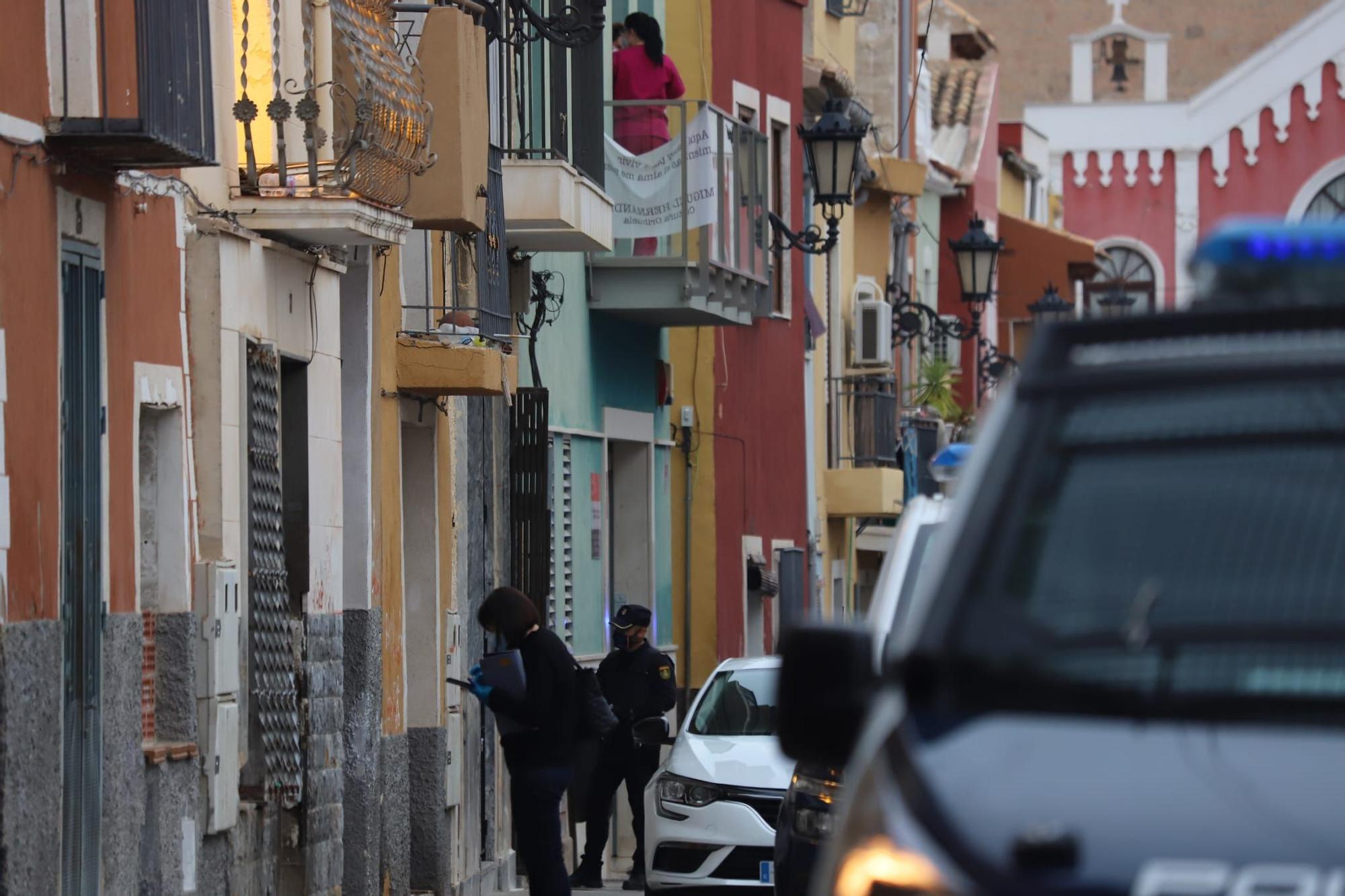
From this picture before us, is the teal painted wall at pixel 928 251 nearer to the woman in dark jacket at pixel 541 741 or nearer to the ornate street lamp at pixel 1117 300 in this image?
the ornate street lamp at pixel 1117 300

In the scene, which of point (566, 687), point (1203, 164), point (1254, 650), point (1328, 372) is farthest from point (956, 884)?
point (1203, 164)

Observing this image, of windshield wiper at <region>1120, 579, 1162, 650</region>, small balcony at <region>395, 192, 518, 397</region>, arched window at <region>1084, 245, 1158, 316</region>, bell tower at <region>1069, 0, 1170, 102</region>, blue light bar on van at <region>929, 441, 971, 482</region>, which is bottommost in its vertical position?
windshield wiper at <region>1120, 579, 1162, 650</region>

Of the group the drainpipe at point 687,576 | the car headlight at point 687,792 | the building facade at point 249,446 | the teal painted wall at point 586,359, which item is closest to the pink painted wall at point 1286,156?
the drainpipe at point 687,576

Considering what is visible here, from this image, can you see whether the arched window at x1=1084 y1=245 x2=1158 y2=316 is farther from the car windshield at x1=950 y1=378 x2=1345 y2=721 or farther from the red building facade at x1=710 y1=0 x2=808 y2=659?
the car windshield at x1=950 y1=378 x2=1345 y2=721

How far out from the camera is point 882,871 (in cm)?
425

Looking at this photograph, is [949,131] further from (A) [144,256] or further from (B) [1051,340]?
(B) [1051,340]

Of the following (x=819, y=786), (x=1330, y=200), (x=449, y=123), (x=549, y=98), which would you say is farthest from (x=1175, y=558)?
(x=1330, y=200)

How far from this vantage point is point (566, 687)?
42.1 ft

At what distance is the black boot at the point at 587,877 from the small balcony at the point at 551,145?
4.13m

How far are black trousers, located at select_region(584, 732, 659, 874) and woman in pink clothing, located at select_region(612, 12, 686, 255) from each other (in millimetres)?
5384

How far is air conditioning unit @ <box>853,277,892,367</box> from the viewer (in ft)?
117

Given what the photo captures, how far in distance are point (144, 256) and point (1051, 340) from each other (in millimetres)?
7087

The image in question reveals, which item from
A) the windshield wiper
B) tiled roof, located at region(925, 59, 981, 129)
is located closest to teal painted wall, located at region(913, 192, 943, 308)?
tiled roof, located at region(925, 59, 981, 129)

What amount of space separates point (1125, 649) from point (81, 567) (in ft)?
22.1
